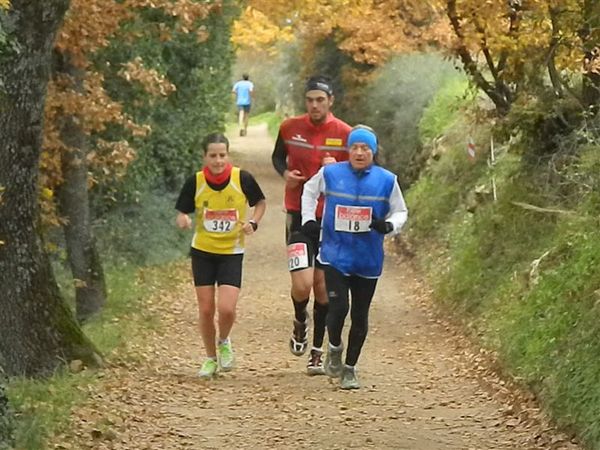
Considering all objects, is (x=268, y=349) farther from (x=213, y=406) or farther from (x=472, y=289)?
(x=213, y=406)

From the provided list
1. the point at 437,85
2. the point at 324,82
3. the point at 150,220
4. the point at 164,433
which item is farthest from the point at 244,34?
the point at 164,433

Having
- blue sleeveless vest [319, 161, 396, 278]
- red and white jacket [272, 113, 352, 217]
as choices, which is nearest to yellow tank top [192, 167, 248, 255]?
red and white jacket [272, 113, 352, 217]

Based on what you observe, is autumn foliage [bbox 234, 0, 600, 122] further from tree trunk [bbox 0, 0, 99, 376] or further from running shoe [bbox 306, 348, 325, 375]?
tree trunk [bbox 0, 0, 99, 376]

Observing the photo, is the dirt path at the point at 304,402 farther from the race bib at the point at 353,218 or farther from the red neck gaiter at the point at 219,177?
the red neck gaiter at the point at 219,177

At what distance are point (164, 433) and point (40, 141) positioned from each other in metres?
2.48

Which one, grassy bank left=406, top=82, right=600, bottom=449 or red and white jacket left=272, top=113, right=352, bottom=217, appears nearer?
grassy bank left=406, top=82, right=600, bottom=449

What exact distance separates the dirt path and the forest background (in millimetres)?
288

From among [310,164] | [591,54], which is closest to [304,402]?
[310,164]

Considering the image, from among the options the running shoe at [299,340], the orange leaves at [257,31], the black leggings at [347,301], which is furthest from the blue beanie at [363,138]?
the orange leaves at [257,31]

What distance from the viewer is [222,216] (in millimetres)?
9812

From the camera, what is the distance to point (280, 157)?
10406 mm

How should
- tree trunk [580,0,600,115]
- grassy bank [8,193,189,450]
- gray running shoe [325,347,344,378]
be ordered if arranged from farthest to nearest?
tree trunk [580,0,600,115], gray running shoe [325,347,344,378], grassy bank [8,193,189,450]

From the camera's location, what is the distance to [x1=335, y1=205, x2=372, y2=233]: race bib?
919 cm

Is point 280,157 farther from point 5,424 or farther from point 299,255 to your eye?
point 5,424
